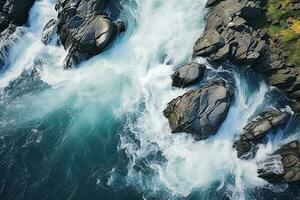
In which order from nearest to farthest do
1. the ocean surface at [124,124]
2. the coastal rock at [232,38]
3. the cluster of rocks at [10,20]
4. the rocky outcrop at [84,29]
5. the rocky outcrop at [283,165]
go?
the rocky outcrop at [283,165]
the ocean surface at [124,124]
the coastal rock at [232,38]
the rocky outcrop at [84,29]
the cluster of rocks at [10,20]

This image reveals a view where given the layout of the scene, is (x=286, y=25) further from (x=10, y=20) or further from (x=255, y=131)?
(x=10, y=20)

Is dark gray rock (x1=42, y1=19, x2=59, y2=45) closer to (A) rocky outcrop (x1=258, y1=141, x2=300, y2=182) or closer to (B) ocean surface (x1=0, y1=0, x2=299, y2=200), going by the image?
(B) ocean surface (x1=0, y1=0, x2=299, y2=200)

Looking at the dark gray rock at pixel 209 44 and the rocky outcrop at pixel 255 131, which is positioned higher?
the dark gray rock at pixel 209 44

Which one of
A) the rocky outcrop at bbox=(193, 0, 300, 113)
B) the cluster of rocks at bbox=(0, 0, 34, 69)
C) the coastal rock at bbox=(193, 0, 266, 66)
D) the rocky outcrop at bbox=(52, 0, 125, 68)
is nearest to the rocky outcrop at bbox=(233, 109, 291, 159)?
the rocky outcrop at bbox=(193, 0, 300, 113)

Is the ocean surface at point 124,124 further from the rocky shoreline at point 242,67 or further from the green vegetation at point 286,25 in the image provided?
the green vegetation at point 286,25

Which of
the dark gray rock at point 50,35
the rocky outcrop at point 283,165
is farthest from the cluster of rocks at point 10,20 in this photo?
the rocky outcrop at point 283,165

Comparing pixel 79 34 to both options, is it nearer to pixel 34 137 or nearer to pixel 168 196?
pixel 34 137

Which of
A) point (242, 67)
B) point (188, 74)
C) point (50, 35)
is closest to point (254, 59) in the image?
point (242, 67)
